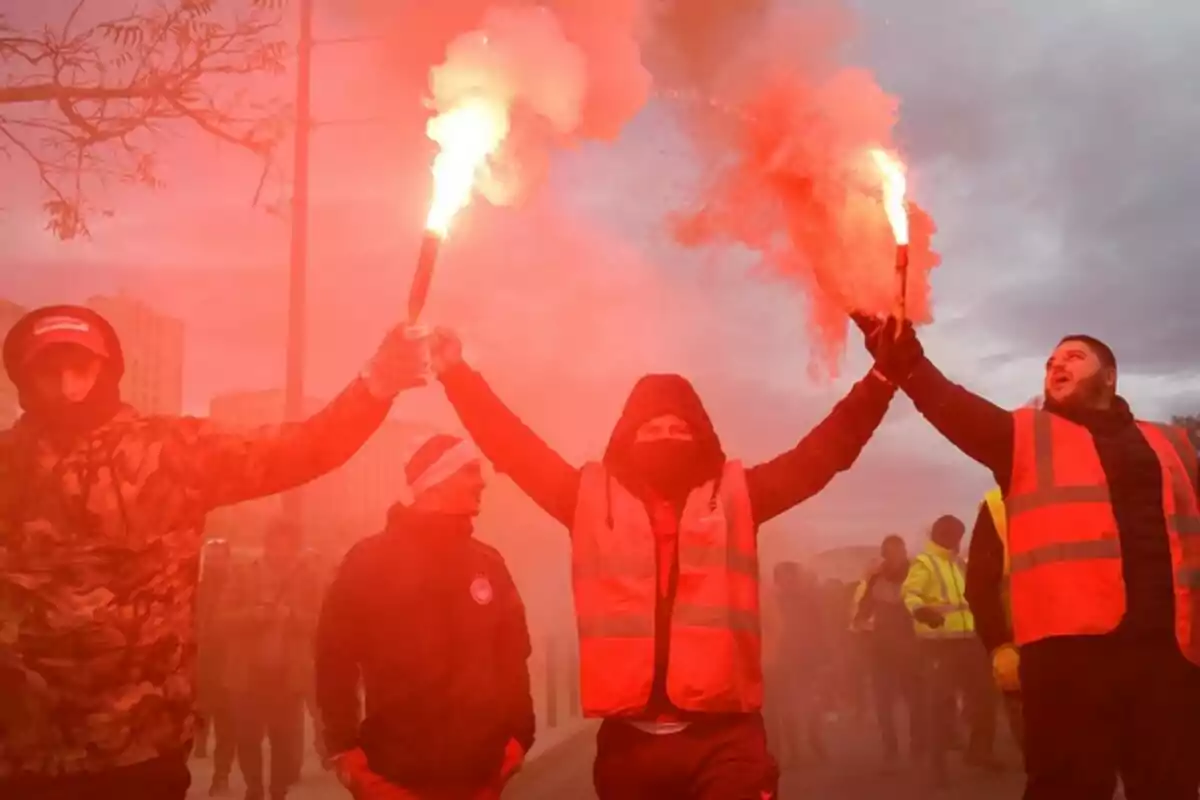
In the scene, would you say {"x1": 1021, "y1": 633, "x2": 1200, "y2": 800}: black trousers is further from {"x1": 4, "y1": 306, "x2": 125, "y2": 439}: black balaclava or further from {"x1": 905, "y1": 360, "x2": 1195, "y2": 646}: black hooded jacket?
{"x1": 4, "y1": 306, "x2": 125, "y2": 439}: black balaclava

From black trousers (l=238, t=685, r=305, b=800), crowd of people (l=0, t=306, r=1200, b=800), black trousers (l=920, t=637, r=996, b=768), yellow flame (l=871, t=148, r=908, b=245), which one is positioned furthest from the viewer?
black trousers (l=920, t=637, r=996, b=768)

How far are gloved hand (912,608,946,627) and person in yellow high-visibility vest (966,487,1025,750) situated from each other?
1.70m

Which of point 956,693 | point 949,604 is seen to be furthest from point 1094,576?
point 956,693

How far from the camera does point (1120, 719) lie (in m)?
3.19

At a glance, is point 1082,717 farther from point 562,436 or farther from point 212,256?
point 212,256

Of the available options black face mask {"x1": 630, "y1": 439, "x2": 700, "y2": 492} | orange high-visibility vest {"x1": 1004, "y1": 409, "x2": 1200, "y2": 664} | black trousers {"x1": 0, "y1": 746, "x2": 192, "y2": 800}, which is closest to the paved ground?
black trousers {"x1": 0, "y1": 746, "x2": 192, "y2": 800}

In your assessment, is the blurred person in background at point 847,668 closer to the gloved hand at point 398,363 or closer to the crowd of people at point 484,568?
the crowd of people at point 484,568

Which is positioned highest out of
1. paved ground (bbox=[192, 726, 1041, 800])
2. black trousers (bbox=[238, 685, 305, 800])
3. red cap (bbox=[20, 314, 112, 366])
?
red cap (bbox=[20, 314, 112, 366])

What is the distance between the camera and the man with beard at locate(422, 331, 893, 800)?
2891 mm

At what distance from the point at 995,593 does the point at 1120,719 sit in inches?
19.8

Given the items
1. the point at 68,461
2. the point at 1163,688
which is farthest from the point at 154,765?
the point at 1163,688

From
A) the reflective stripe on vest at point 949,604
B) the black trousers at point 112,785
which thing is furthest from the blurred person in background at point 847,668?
the black trousers at point 112,785

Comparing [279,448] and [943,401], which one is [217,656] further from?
[943,401]

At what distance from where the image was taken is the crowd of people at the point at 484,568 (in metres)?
3.06
